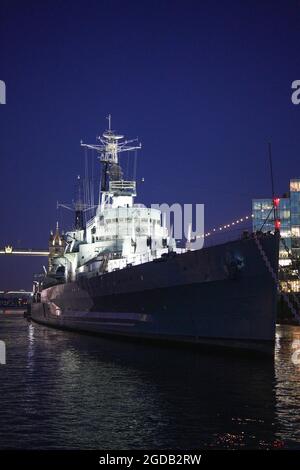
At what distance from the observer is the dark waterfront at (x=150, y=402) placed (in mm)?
10039

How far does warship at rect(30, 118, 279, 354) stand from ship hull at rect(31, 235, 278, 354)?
38mm

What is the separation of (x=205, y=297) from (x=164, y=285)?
2.49 metres

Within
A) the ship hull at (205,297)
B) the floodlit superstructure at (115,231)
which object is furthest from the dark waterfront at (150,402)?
the floodlit superstructure at (115,231)

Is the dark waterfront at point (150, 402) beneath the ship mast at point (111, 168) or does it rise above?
beneath

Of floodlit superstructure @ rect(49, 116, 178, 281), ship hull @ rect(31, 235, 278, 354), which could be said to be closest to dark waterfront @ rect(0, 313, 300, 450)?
ship hull @ rect(31, 235, 278, 354)

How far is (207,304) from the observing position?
72.0 feet

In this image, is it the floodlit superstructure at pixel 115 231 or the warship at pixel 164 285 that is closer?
the warship at pixel 164 285

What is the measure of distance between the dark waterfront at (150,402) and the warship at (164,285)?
54.1 inches

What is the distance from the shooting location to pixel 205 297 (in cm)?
2191

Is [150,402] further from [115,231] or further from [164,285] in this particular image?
[115,231]

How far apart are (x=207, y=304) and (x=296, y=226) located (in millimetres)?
65540

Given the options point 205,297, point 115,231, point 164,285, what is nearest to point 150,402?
point 205,297

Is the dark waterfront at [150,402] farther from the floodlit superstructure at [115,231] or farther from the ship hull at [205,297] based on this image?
the floodlit superstructure at [115,231]

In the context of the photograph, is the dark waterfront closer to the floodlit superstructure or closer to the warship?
the warship
